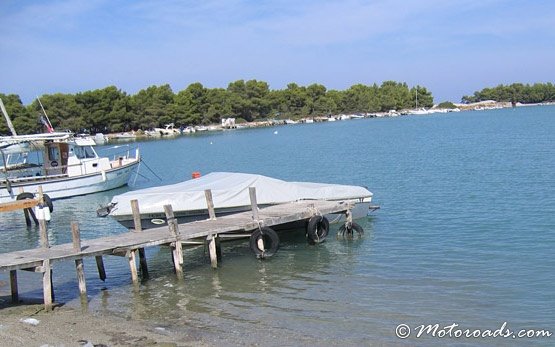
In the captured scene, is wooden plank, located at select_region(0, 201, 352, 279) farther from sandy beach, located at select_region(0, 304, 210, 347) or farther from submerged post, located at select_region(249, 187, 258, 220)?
sandy beach, located at select_region(0, 304, 210, 347)

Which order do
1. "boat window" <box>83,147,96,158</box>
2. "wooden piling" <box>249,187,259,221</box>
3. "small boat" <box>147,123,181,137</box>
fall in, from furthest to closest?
"small boat" <box>147,123,181,137</box>
"boat window" <box>83,147,96,158</box>
"wooden piling" <box>249,187,259,221</box>

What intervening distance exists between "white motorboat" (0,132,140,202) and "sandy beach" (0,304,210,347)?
24.9 meters

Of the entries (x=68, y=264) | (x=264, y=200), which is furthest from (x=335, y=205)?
(x=68, y=264)

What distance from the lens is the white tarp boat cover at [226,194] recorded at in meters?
22.8

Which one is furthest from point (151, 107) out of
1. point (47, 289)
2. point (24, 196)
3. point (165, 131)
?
point (47, 289)

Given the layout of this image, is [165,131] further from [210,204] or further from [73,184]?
[210,204]

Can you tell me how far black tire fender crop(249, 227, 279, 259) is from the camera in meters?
20.3

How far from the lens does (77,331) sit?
13.8m

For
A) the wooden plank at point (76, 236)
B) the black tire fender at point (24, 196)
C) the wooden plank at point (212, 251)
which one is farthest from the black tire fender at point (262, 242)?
the black tire fender at point (24, 196)

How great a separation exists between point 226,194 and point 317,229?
371 centimetres

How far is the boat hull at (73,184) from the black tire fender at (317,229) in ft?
70.5

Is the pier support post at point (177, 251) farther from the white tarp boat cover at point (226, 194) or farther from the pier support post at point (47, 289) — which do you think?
the white tarp boat cover at point (226, 194)

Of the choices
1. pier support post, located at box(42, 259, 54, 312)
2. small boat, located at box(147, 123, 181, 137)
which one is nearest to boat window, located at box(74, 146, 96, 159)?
pier support post, located at box(42, 259, 54, 312)

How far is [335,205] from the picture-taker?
2288cm
